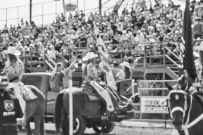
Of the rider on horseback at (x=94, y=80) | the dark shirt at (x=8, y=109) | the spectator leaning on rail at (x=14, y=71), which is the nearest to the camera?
the dark shirt at (x=8, y=109)

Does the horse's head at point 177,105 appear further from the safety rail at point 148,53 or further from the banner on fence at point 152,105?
the safety rail at point 148,53

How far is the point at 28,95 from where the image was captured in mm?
12320

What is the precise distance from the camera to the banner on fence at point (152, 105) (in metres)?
15.8

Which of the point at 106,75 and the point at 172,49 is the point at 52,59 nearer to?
the point at 172,49

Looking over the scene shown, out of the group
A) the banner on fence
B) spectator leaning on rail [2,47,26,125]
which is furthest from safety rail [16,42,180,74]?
spectator leaning on rail [2,47,26,125]

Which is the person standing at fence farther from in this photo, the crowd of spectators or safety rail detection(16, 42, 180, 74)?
safety rail detection(16, 42, 180, 74)

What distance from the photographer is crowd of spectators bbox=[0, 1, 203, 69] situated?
1962 cm

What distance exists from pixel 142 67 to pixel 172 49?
6.19ft

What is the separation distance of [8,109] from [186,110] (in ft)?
11.1

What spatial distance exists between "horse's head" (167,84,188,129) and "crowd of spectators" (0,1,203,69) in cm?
822

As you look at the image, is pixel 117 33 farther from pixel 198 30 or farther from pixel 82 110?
pixel 82 110

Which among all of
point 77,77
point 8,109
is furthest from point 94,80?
point 77,77

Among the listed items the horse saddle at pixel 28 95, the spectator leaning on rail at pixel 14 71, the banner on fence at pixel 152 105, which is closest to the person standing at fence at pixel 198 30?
the banner on fence at pixel 152 105

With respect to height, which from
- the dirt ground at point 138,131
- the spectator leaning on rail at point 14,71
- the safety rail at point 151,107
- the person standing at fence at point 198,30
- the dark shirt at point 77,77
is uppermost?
the person standing at fence at point 198,30
